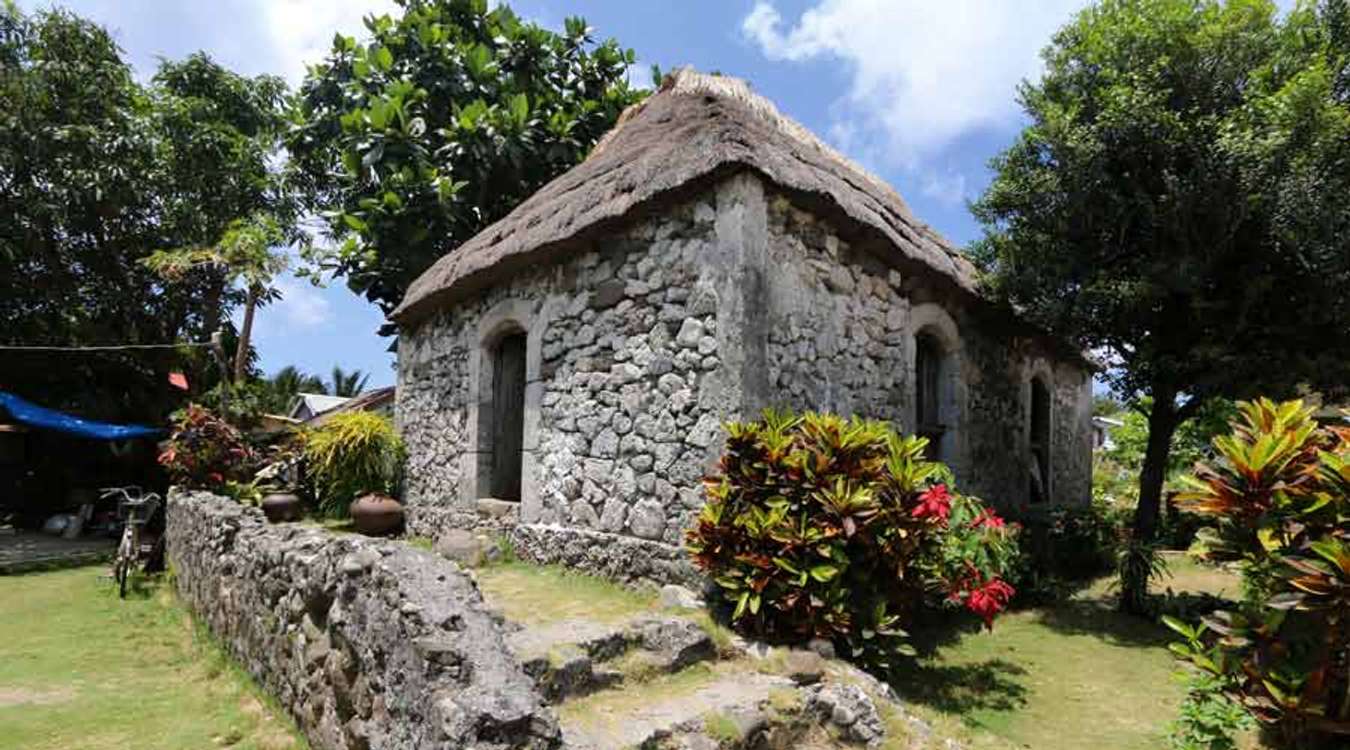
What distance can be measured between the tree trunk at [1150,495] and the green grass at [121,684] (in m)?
6.96

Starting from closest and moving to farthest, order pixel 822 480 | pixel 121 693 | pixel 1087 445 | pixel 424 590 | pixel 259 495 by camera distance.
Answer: pixel 424 590 < pixel 822 480 < pixel 121 693 < pixel 259 495 < pixel 1087 445

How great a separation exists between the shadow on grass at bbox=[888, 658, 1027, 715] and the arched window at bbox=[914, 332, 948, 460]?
2.62 metres

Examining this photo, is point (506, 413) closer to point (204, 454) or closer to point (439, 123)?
point (204, 454)

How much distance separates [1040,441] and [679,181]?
7485 millimetres

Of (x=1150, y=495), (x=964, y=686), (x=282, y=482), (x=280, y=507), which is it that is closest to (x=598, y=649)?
(x=964, y=686)

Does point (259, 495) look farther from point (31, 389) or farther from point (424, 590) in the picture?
point (31, 389)

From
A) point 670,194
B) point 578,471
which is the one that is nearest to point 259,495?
point 578,471

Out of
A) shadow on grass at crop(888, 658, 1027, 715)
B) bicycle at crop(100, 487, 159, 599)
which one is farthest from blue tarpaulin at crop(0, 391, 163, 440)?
shadow on grass at crop(888, 658, 1027, 715)

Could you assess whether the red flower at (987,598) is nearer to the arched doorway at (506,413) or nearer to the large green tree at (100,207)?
the arched doorway at (506,413)

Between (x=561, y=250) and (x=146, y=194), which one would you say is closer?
(x=561, y=250)

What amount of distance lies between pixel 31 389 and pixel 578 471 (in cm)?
1490

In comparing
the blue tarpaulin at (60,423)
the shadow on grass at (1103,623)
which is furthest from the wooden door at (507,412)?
the blue tarpaulin at (60,423)

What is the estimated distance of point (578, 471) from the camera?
629cm

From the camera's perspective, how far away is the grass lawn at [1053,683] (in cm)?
425
